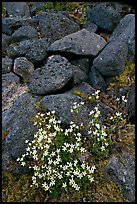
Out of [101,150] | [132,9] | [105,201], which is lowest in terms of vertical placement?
[105,201]

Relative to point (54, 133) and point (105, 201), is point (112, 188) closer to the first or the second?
point (105, 201)

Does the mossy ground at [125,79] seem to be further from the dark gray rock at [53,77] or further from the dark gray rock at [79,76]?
the dark gray rock at [53,77]

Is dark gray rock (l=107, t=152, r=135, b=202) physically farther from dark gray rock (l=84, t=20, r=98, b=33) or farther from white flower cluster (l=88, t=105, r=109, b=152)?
dark gray rock (l=84, t=20, r=98, b=33)

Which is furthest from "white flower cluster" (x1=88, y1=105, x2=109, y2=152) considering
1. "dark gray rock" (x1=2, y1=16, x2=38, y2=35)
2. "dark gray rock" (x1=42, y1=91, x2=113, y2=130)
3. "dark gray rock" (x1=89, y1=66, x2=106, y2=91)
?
"dark gray rock" (x1=2, y1=16, x2=38, y2=35)

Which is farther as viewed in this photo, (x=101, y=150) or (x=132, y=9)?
(x=132, y=9)

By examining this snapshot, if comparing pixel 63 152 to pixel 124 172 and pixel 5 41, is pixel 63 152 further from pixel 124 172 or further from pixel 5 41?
pixel 5 41

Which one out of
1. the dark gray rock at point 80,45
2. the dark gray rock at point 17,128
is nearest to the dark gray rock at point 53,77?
the dark gray rock at point 17,128

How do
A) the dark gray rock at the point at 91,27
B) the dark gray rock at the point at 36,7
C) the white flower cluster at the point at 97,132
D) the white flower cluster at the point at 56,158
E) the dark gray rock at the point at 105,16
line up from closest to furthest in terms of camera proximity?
1. the white flower cluster at the point at 56,158
2. the white flower cluster at the point at 97,132
3. the dark gray rock at the point at 105,16
4. the dark gray rock at the point at 91,27
5. the dark gray rock at the point at 36,7

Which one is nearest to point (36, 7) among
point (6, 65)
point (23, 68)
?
point (6, 65)

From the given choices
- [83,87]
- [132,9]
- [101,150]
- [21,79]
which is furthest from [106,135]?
[132,9]
